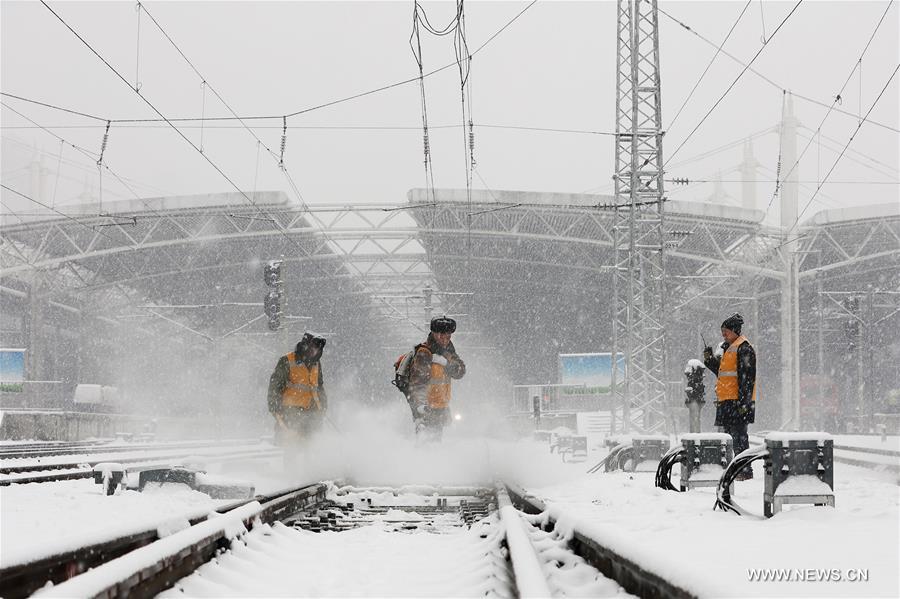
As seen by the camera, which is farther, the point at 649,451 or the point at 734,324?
the point at 649,451

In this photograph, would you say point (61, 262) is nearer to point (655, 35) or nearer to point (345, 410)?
point (345, 410)

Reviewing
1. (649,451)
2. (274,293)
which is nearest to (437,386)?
(649,451)

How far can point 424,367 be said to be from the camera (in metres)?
11.1

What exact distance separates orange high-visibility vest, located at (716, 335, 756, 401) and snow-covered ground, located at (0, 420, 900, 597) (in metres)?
0.94

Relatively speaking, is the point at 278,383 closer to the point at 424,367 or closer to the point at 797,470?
the point at 424,367

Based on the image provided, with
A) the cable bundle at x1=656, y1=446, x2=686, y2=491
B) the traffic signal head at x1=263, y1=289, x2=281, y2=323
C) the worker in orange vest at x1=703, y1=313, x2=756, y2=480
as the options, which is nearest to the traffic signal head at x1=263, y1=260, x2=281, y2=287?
the traffic signal head at x1=263, y1=289, x2=281, y2=323

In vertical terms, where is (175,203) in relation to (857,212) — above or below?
below

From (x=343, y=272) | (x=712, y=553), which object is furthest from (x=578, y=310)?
(x=712, y=553)

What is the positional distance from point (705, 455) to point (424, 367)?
3.79 meters

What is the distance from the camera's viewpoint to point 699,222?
121 ft

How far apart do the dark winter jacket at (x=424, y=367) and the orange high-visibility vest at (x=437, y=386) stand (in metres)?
0.05

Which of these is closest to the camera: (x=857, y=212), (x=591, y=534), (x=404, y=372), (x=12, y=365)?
(x=591, y=534)

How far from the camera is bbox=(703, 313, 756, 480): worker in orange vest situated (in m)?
8.96

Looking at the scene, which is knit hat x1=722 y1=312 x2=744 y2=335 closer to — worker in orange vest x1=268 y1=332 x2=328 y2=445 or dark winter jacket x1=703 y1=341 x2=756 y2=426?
dark winter jacket x1=703 y1=341 x2=756 y2=426
